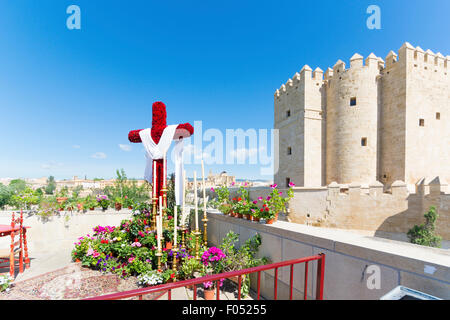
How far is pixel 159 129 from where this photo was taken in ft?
18.9

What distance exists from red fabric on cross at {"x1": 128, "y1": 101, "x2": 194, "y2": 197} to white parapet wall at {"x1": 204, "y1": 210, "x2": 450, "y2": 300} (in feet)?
10.9

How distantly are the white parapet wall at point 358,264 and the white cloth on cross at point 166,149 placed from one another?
2.70 m

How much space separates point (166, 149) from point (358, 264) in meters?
4.71

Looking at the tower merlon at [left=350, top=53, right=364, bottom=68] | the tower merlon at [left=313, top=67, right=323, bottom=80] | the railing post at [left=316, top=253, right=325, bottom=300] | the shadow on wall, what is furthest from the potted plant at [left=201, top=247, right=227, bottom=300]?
the tower merlon at [left=350, top=53, right=364, bottom=68]

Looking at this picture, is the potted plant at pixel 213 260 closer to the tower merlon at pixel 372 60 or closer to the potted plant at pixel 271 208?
the potted plant at pixel 271 208

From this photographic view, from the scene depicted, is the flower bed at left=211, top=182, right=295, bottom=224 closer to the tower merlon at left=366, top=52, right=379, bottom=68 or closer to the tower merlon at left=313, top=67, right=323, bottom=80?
the tower merlon at left=313, top=67, right=323, bottom=80

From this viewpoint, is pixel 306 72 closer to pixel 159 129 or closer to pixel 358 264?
pixel 159 129

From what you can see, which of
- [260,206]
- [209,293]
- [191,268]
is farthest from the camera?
[260,206]

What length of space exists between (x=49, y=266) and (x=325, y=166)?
15842 millimetres

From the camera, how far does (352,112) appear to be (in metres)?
14.1

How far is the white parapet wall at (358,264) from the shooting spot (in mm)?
1839

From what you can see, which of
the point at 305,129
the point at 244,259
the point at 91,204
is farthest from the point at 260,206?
the point at 305,129

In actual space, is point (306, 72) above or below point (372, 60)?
below
